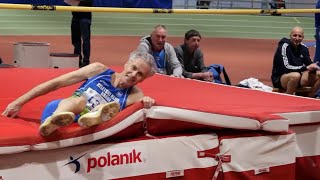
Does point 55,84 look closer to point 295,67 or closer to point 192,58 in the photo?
point 192,58

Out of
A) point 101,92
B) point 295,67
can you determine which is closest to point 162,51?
point 295,67

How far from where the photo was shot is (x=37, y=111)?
3219 millimetres

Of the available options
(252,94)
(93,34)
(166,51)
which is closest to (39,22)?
(93,34)

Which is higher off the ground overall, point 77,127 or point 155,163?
point 77,127

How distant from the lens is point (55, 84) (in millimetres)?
2900

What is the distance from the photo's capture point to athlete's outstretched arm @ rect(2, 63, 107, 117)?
289 cm

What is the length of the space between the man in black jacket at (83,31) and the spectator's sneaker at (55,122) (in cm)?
479

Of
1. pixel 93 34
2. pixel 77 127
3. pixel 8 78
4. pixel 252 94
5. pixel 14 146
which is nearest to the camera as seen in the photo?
pixel 14 146

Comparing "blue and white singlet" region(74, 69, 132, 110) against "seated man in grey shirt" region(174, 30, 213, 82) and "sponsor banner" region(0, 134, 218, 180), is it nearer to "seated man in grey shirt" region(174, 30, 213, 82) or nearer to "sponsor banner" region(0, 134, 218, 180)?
"sponsor banner" region(0, 134, 218, 180)

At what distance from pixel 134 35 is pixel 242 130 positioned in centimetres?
980

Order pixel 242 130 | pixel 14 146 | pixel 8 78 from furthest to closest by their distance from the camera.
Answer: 1. pixel 8 78
2. pixel 242 130
3. pixel 14 146

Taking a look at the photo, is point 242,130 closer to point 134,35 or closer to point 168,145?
point 168,145

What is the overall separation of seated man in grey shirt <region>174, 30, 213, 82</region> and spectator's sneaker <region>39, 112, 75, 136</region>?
286 cm

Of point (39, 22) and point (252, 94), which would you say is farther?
point (39, 22)
